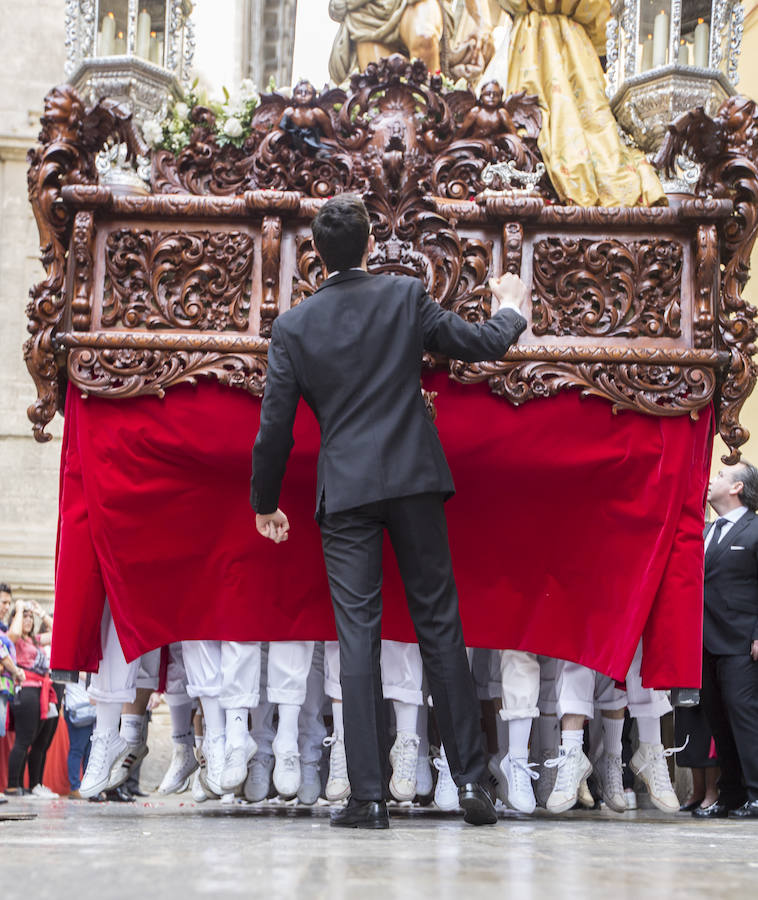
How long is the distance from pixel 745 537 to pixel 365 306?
8.68ft

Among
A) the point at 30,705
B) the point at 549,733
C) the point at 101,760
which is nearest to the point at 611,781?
the point at 549,733

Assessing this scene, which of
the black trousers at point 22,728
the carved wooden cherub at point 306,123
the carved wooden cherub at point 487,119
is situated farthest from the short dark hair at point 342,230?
the black trousers at point 22,728

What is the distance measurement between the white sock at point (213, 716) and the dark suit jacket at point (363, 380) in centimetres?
103

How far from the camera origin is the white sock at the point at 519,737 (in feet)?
13.9

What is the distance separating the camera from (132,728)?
4.67 m

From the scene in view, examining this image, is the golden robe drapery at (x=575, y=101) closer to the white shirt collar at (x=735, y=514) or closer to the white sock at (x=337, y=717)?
the white shirt collar at (x=735, y=514)

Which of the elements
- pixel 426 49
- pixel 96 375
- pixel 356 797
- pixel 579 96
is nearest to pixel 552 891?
pixel 356 797

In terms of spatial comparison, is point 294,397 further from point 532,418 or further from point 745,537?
point 745,537

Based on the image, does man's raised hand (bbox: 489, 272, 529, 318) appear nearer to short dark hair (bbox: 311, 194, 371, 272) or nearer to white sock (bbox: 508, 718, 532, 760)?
short dark hair (bbox: 311, 194, 371, 272)

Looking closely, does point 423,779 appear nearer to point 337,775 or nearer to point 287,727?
point 337,775

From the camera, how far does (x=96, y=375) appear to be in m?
4.07

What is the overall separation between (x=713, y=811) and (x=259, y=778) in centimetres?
208

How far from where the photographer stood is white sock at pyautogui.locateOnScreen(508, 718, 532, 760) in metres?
4.23

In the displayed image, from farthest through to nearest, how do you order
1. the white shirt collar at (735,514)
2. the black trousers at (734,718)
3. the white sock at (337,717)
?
the white shirt collar at (735,514) → the black trousers at (734,718) → the white sock at (337,717)
